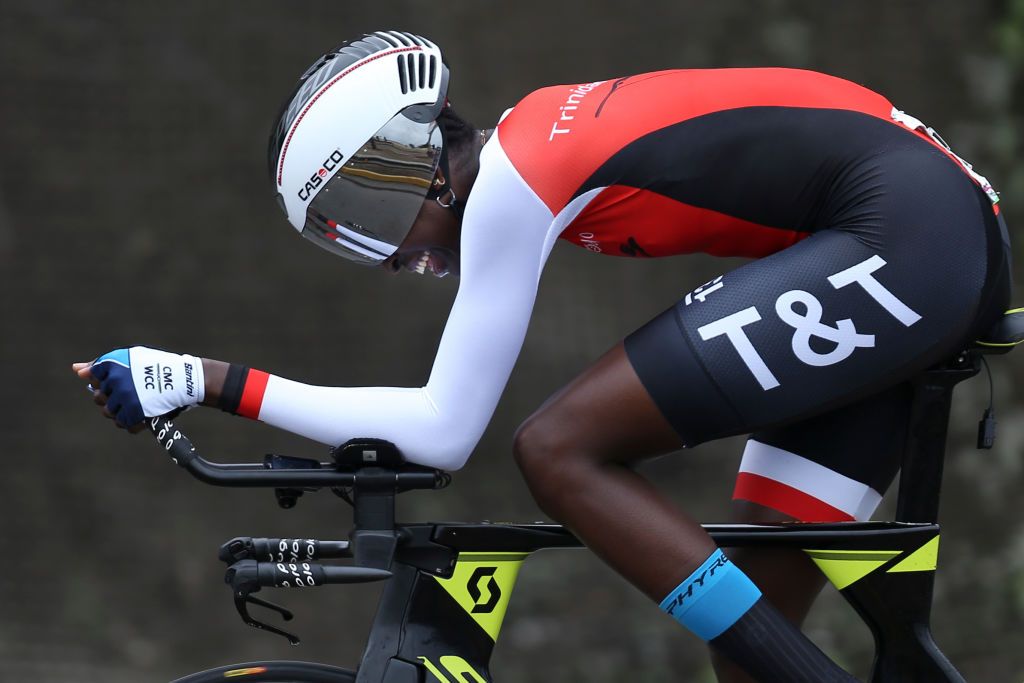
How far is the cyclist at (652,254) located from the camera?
2.16 metres

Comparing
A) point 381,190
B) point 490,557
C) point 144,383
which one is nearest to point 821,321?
point 490,557

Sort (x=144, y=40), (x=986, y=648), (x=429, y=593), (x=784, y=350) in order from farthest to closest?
(x=986, y=648)
(x=144, y=40)
(x=429, y=593)
(x=784, y=350)

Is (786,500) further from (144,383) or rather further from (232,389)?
(144,383)

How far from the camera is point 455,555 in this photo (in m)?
2.30

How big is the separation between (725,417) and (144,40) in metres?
2.75

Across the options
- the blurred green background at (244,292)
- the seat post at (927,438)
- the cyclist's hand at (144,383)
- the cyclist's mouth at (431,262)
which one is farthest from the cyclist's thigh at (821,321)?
the blurred green background at (244,292)

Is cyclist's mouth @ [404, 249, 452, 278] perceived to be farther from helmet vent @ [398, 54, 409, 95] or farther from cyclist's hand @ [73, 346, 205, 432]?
cyclist's hand @ [73, 346, 205, 432]

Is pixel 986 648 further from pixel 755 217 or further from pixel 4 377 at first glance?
pixel 4 377

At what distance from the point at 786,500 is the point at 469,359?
0.80 meters

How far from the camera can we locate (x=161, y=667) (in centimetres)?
421

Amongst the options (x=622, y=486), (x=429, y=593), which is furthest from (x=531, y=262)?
(x=429, y=593)

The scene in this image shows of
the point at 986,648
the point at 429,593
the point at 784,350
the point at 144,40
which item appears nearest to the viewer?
the point at 784,350

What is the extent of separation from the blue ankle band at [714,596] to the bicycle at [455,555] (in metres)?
0.14

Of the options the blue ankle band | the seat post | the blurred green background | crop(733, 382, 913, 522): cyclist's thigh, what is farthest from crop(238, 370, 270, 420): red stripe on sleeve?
the blurred green background
